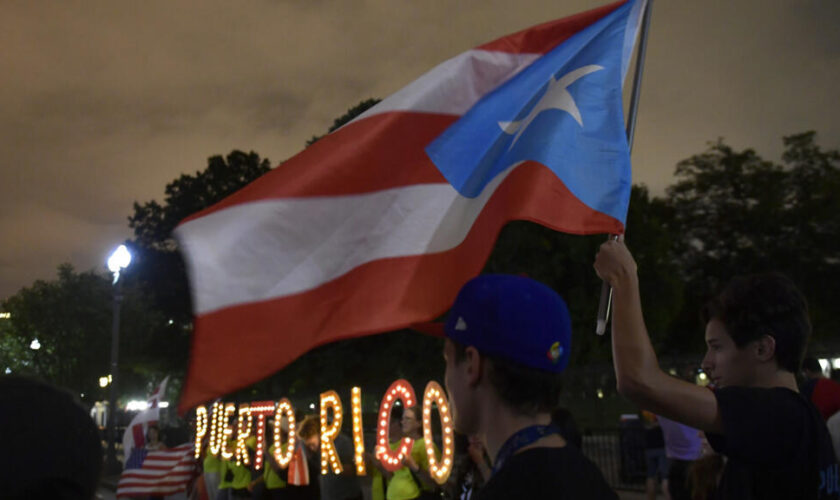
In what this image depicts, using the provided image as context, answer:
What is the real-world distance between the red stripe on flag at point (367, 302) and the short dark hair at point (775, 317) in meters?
1.14

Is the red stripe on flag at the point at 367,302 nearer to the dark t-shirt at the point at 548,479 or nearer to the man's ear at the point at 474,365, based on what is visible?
the man's ear at the point at 474,365

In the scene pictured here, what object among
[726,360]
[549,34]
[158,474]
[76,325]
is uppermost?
[76,325]

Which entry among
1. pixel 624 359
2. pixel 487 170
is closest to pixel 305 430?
pixel 487 170

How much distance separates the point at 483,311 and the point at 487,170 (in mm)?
2248

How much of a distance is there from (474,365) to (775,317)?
116 centimetres

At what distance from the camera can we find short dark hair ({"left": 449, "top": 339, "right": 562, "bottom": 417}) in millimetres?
2385

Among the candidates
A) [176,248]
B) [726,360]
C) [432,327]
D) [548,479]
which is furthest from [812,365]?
[176,248]

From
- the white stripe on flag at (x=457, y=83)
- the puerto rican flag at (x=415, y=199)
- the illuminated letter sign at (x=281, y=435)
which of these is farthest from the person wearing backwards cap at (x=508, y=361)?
the illuminated letter sign at (x=281, y=435)

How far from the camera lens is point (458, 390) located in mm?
2510

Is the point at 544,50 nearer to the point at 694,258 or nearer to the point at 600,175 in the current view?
the point at 600,175

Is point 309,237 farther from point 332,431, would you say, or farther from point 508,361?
point 332,431

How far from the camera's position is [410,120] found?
4465 millimetres

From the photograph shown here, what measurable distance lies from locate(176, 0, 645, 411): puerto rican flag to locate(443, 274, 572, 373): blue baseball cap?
144 cm

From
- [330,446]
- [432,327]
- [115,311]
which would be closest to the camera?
[432,327]
